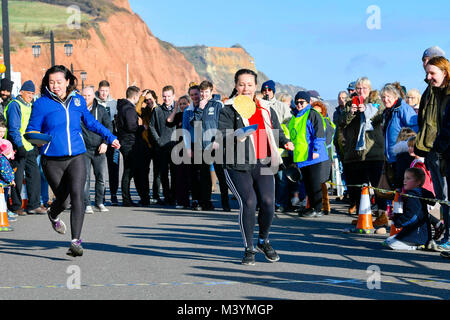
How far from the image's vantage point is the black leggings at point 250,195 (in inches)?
300

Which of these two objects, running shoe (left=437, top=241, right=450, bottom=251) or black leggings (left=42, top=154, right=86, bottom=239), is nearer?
black leggings (left=42, top=154, right=86, bottom=239)

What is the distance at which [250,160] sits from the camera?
7.59 meters

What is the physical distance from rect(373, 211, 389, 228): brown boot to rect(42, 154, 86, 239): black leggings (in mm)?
4428

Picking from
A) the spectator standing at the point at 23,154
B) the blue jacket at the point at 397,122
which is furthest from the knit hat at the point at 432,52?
the spectator standing at the point at 23,154

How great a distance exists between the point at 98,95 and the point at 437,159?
7.11 meters

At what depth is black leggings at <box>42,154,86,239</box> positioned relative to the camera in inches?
314

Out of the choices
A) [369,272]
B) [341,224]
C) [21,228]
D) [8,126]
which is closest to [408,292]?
[369,272]

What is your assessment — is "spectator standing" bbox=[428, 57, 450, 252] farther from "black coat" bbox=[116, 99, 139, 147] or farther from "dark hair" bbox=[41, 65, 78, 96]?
"black coat" bbox=[116, 99, 139, 147]

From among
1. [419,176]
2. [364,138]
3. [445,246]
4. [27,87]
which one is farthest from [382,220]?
[27,87]

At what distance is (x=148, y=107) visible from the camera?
14.6 metres

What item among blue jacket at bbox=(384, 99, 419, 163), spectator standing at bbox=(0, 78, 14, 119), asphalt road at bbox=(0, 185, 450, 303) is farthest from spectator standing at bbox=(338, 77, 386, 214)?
spectator standing at bbox=(0, 78, 14, 119)

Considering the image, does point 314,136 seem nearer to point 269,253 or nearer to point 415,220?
point 415,220

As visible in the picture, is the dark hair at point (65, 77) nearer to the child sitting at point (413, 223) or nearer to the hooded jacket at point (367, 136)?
the child sitting at point (413, 223)
